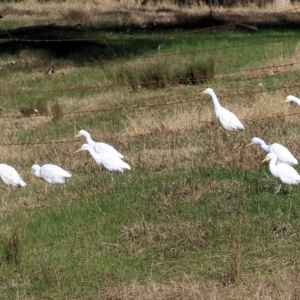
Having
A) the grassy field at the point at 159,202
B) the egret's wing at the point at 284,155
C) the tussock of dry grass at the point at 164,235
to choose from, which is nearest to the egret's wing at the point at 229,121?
the grassy field at the point at 159,202

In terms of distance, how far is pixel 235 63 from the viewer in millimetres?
18594

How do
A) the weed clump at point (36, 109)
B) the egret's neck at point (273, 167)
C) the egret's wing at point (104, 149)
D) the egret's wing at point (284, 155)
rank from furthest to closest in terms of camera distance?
1. the weed clump at point (36, 109)
2. the egret's wing at point (104, 149)
3. the egret's wing at point (284, 155)
4. the egret's neck at point (273, 167)

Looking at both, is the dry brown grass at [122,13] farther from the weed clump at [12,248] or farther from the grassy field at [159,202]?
the weed clump at [12,248]

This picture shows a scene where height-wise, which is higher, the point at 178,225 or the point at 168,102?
the point at 178,225

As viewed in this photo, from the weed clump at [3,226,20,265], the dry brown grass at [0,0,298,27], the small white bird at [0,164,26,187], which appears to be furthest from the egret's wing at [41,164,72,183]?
the dry brown grass at [0,0,298,27]

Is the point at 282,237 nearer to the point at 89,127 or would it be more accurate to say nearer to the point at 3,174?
the point at 3,174

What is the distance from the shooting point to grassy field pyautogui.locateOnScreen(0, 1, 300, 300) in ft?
22.4

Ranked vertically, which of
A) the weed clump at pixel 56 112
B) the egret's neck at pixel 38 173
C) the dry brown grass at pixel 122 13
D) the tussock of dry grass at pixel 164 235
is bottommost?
the dry brown grass at pixel 122 13

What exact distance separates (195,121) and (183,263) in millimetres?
5511

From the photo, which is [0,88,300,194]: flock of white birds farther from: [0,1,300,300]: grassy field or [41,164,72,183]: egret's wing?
[0,1,300,300]: grassy field

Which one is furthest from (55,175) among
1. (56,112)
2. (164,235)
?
(56,112)

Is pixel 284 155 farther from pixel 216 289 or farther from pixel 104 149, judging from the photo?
pixel 216 289

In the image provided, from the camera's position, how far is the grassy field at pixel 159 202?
269 inches

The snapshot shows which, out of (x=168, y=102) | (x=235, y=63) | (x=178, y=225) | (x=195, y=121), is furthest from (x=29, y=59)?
(x=178, y=225)
